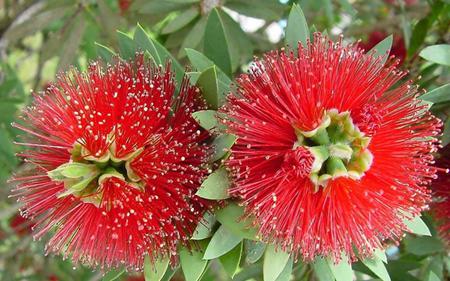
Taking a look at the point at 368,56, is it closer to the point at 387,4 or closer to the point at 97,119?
the point at 97,119

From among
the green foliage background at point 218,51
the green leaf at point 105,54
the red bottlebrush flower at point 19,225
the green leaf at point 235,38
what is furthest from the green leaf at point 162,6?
the red bottlebrush flower at point 19,225

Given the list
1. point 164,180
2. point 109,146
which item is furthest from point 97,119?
point 164,180

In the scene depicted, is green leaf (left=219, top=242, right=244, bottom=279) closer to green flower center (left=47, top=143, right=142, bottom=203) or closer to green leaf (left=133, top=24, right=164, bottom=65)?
green flower center (left=47, top=143, right=142, bottom=203)

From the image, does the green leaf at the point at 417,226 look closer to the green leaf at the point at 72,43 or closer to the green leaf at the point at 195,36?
the green leaf at the point at 195,36

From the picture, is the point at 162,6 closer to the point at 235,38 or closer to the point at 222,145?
the point at 235,38

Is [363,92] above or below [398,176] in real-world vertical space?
above
